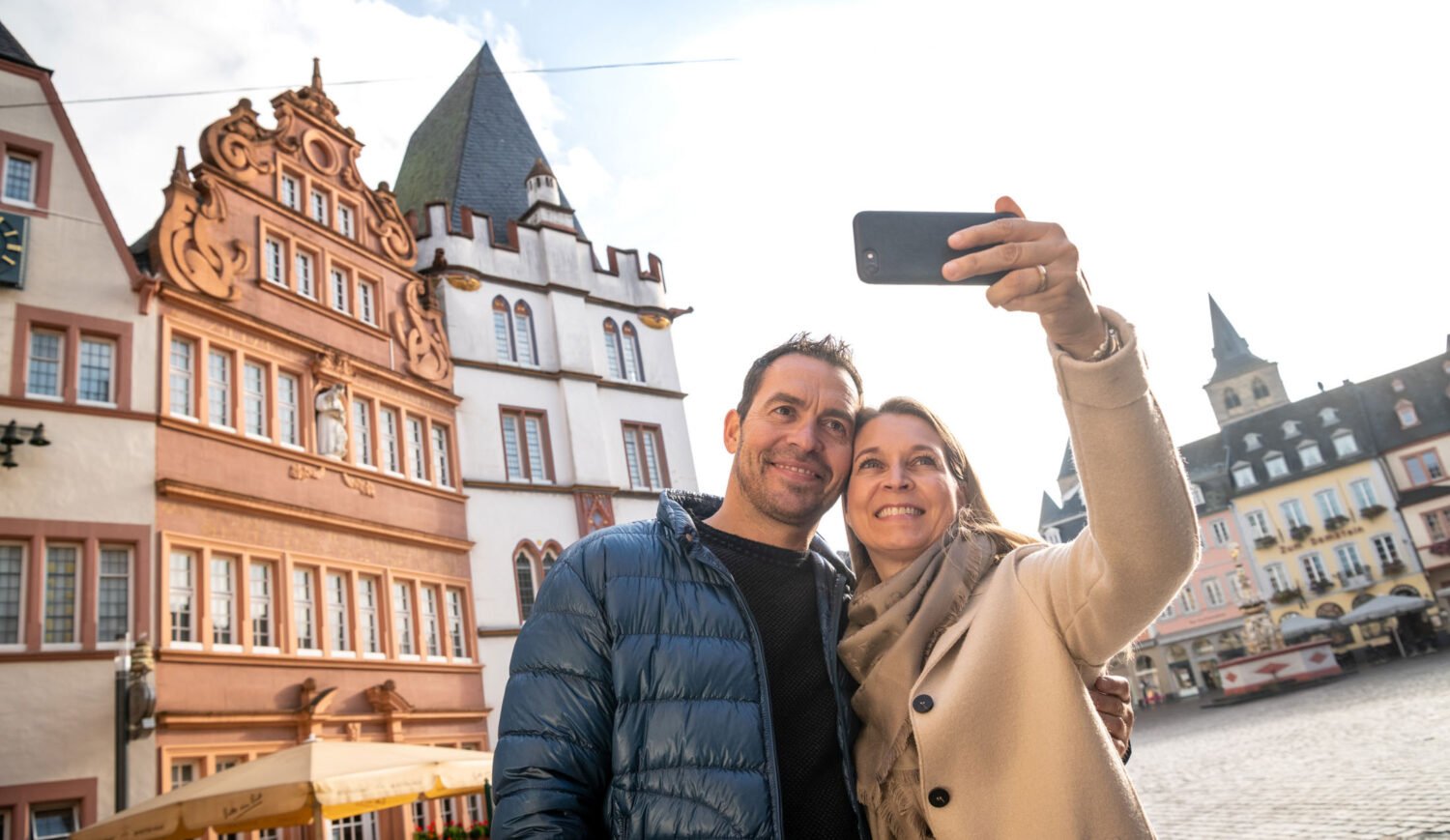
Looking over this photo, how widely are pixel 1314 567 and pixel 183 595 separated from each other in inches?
2225

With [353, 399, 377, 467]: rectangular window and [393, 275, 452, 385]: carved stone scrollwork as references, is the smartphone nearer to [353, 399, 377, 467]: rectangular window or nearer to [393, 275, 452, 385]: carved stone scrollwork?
[353, 399, 377, 467]: rectangular window

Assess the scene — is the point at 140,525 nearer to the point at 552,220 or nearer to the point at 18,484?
the point at 18,484

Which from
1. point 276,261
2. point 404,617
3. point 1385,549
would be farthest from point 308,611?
point 1385,549

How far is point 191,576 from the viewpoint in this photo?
1451 centimetres

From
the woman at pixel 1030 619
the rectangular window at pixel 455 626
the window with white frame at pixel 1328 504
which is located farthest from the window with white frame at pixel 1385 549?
the woman at pixel 1030 619

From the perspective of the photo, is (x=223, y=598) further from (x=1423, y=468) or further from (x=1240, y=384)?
(x=1240, y=384)

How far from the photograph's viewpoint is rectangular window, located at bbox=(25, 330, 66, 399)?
13766mm

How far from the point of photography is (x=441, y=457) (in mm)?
20438

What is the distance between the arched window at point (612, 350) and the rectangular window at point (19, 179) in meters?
13.0

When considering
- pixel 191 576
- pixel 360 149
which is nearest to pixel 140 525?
pixel 191 576

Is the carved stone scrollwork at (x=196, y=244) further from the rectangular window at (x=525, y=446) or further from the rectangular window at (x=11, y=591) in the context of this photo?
the rectangular window at (x=525, y=446)

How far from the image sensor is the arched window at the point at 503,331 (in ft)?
75.9

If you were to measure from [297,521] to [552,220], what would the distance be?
12.0 m

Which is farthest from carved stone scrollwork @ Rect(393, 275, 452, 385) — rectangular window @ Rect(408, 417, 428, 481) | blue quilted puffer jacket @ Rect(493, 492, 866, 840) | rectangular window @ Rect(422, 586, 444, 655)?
blue quilted puffer jacket @ Rect(493, 492, 866, 840)
